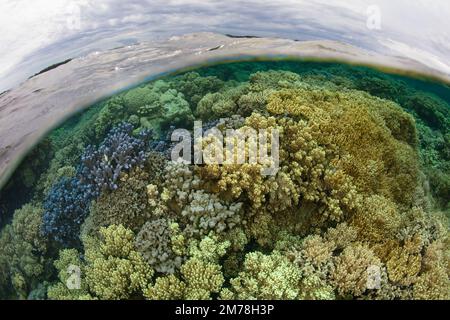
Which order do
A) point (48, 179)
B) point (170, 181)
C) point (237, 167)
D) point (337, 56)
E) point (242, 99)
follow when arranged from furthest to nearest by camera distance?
point (337, 56), point (48, 179), point (242, 99), point (170, 181), point (237, 167)

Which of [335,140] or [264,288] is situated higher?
[335,140]

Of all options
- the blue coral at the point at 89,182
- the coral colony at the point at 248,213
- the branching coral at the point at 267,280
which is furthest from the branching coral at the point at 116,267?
the branching coral at the point at 267,280

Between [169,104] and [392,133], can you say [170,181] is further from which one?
[392,133]

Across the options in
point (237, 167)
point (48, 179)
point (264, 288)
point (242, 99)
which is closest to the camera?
point (264, 288)

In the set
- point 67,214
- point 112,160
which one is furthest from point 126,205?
point 67,214

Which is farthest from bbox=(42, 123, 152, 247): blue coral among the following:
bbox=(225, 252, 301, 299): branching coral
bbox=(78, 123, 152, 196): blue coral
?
bbox=(225, 252, 301, 299): branching coral
